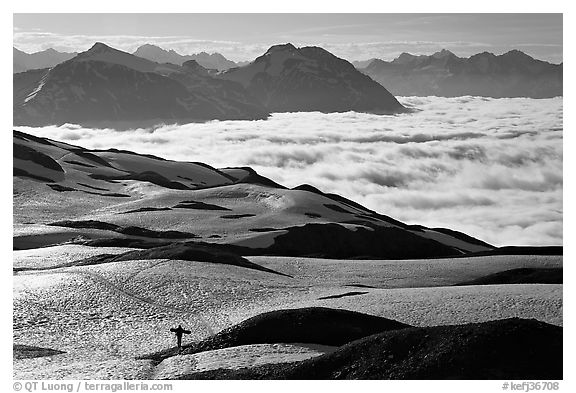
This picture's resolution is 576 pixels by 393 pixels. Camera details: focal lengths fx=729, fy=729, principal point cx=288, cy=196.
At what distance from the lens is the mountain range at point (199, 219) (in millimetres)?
89875

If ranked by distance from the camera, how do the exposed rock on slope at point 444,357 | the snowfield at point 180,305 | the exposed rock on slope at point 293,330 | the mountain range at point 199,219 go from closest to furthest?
the exposed rock on slope at point 444,357 < the snowfield at point 180,305 < the exposed rock on slope at point 293,330 < the mountain range at point 199,219

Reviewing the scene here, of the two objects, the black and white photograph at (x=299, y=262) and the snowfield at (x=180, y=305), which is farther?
the snowfield at (x=180, y=305)

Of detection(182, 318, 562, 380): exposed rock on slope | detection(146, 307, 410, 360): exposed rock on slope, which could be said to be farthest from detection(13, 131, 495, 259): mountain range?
detection(182, 318, 562, 380): exposed rock on slope

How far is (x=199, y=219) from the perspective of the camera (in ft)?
331

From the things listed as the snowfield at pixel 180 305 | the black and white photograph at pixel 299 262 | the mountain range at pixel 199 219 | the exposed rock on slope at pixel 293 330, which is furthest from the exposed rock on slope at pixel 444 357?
the mountain range at pixel 199 219

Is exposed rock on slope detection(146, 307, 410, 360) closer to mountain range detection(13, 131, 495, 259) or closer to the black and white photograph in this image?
the black and white photograph

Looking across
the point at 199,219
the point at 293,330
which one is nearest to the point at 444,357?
the point at 293,330

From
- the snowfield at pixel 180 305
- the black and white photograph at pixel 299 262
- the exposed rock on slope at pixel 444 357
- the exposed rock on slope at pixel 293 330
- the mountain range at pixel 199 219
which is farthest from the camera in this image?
the mountain range at pixel 199 219

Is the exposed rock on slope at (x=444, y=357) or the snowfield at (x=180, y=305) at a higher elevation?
the exposed rock on slope at (x=444, y=357)

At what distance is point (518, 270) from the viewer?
215 ft

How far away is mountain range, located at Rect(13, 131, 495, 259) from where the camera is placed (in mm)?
89875

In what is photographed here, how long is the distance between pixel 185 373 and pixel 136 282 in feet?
68.9

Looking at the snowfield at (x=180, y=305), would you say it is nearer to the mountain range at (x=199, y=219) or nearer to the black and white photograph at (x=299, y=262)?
the black and white photograph at (x=299, y=262)
